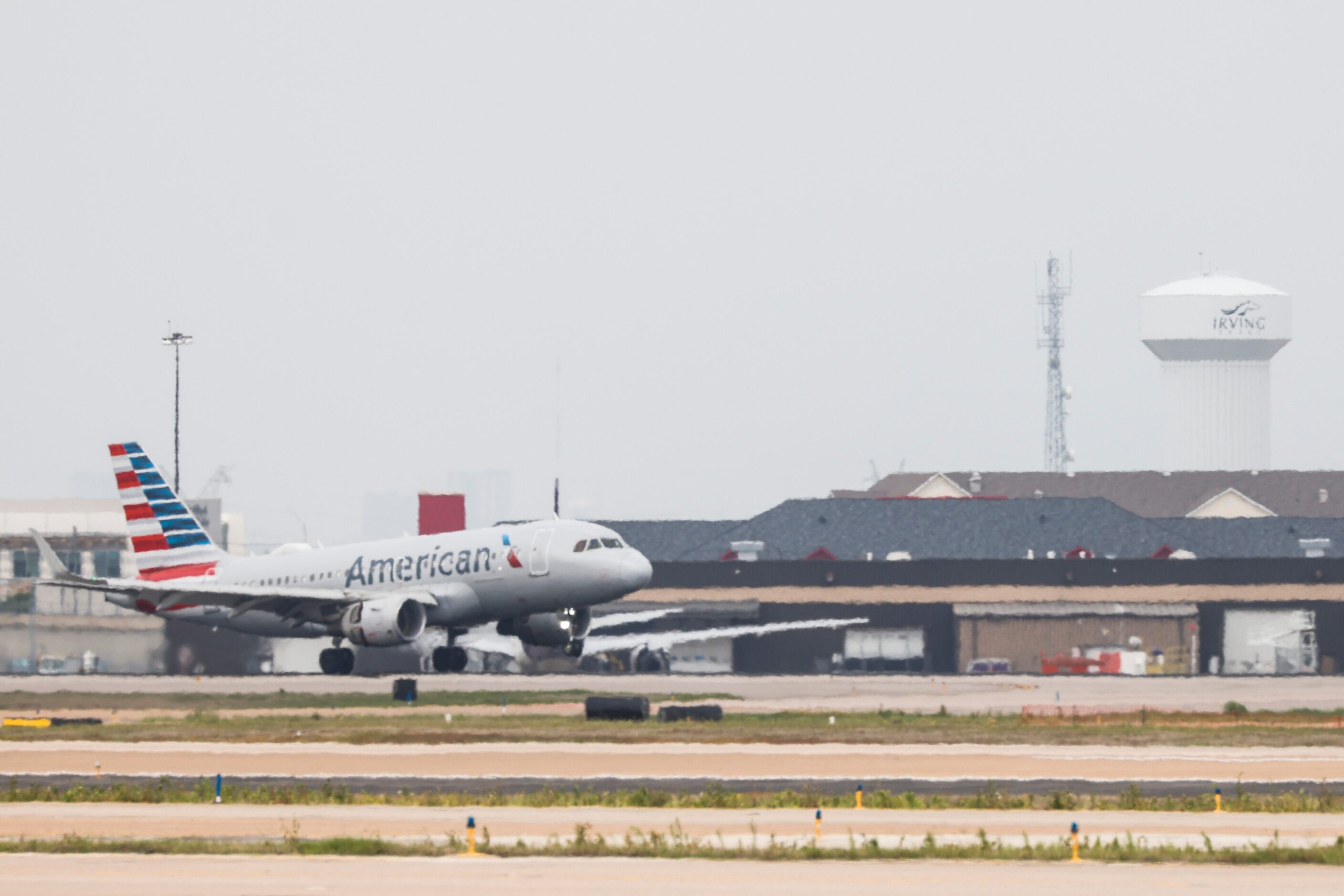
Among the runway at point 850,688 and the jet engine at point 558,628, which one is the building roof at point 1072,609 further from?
Result: the jet engine at point 558,628

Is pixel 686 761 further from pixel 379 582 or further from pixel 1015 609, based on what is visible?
pixel 1015 609

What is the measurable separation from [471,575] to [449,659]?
7.12 m

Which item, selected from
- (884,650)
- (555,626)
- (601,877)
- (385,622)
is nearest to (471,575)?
(385,622)

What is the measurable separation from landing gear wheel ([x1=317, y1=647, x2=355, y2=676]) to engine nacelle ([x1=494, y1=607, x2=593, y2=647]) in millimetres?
7108

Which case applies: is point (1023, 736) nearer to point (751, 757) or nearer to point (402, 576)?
point (751, 757)

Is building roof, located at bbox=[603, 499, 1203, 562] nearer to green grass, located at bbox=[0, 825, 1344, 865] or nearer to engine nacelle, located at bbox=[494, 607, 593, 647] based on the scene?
engine nacelle, located at bbox=[494, 607, 593, 647]

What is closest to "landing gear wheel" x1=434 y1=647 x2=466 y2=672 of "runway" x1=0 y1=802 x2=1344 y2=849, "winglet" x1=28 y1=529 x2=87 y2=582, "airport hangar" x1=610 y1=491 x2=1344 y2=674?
"winglet" x1=28 y1=529 x2=87 y2=582

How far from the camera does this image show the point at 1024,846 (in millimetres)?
30750

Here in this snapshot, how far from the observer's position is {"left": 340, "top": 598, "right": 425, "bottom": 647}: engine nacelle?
72.1 metres

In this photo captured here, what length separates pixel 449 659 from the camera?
7869 cm

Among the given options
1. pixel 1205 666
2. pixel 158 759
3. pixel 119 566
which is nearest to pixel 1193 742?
pixel 158 759

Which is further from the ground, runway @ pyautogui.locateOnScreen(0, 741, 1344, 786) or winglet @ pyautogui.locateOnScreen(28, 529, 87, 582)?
winglet @ pyautogui.locateOnScreen(28, 529, 87, 582)

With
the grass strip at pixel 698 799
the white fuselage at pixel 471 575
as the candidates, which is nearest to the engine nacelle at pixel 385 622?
the white fuselage at pixel 471 575

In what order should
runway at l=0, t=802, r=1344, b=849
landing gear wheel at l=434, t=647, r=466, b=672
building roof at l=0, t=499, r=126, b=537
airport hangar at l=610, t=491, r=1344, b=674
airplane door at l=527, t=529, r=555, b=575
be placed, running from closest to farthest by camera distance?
1. runway at l=0, t=802, r=1344, b=849
2. airplane door at l=527, t=529, r=555, b=575
3. landing gear wheel at l=434, t=647, r=466, b=672
4. airport hangar at l=610, t=491, r=1344, b=674
5. building roof at l=0, t=499, r=126, b=537
